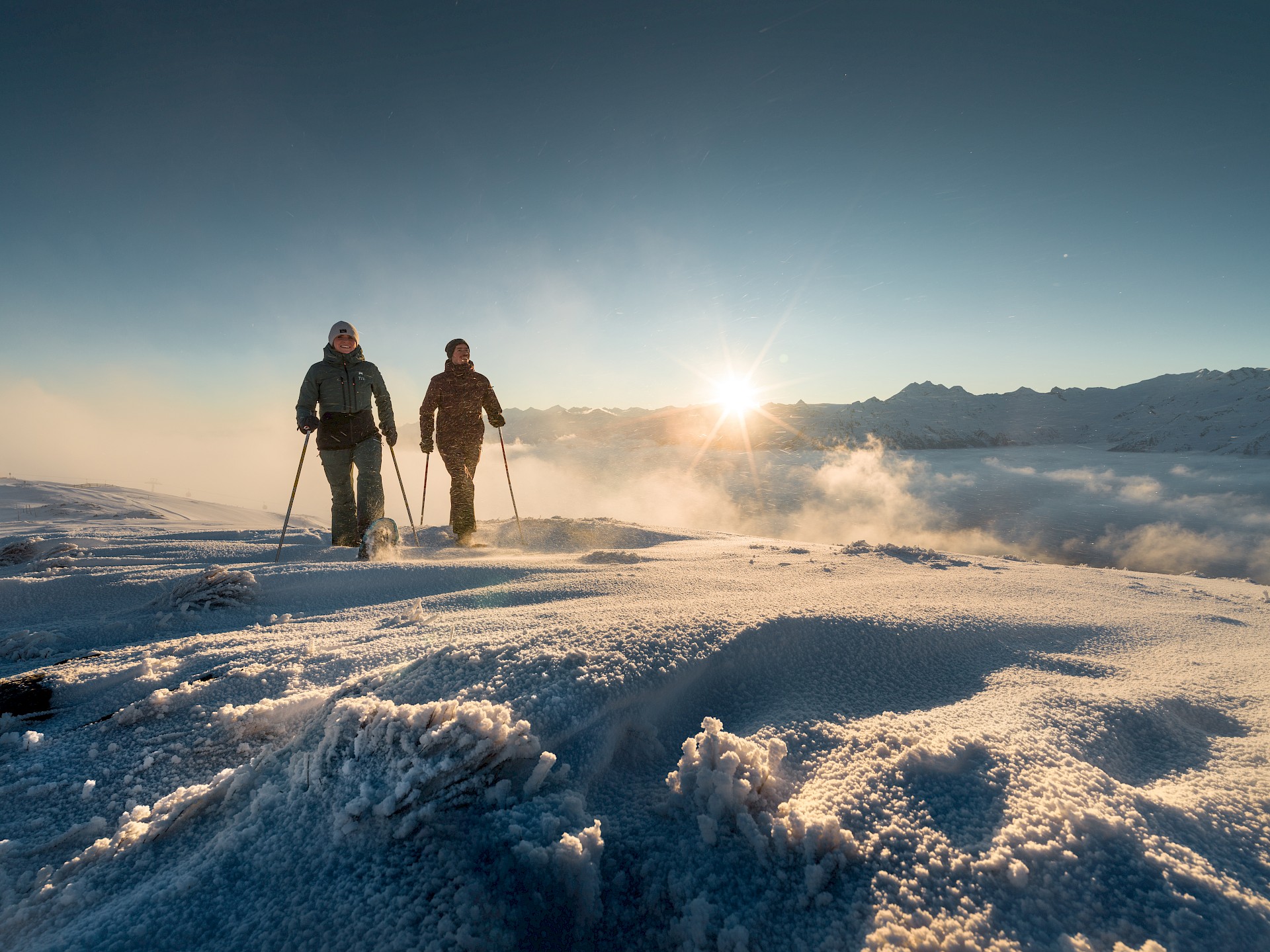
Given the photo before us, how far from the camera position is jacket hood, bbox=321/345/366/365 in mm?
4992

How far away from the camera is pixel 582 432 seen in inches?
1441

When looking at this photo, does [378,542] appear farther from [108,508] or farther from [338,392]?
[108,508]

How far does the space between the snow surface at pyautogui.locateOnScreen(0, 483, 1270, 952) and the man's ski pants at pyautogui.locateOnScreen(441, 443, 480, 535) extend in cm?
400

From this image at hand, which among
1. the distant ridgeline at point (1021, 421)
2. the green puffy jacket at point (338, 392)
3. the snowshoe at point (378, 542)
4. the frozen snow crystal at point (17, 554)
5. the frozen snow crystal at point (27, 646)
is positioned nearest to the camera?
the frozen snow crystal at point (27, 646)

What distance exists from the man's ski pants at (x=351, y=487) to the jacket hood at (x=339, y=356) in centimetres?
78

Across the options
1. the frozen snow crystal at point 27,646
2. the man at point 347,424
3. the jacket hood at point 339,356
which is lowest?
the frozen snow crystal at point 27,646

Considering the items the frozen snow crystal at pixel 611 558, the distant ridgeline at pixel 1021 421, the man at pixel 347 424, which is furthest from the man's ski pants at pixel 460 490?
the distant ridgeline at pixel 1021 421

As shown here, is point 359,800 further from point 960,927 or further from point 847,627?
point 847,627

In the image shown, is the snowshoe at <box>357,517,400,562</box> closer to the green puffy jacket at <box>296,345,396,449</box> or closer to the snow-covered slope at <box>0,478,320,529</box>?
the green puffy jacket at <box>296,345,396,449</box>

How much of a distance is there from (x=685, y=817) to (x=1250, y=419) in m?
33.4

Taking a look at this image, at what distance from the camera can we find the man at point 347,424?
495cm

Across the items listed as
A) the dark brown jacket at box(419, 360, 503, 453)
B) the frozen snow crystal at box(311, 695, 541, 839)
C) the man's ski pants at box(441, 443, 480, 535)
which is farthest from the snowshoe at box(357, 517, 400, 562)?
the frozen snow crystal at box(311, 695, 541, 839)

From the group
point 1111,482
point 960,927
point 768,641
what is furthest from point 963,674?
point 1111,482

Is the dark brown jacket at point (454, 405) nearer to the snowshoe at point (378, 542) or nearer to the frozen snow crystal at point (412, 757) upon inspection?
the snowshoe at point (378, 542)
